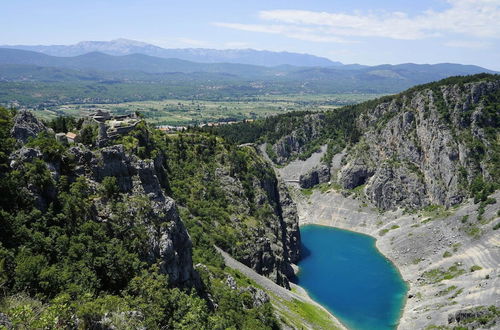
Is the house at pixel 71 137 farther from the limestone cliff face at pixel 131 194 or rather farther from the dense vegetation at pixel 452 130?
A: the dense vegetation at pixel 452 130

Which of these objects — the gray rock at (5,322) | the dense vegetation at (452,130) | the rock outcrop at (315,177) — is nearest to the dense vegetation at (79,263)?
the gray rock at (5,322)

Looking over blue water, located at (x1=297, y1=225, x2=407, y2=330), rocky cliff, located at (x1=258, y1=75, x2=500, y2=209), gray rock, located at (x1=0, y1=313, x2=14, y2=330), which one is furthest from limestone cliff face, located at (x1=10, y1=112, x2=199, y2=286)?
rocky cliff, located at (x1=258, y1=75, x2=500, y2=209)

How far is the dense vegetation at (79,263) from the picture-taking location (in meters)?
31.5

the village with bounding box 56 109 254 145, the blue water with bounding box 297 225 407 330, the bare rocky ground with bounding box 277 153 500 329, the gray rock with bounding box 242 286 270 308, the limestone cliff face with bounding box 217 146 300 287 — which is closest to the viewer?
the gray rock with bounding box 242 286 270 308

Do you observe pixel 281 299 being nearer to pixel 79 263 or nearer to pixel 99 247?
pixel 99 247

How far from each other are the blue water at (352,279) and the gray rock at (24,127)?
6147 centimetres

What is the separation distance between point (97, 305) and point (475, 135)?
131753 mm

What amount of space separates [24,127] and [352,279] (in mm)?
77934

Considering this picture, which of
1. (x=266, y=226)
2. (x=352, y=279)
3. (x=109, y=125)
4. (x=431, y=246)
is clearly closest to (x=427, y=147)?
(x=431, y=246)

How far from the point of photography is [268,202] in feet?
355

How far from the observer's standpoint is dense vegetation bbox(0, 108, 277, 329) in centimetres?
3145

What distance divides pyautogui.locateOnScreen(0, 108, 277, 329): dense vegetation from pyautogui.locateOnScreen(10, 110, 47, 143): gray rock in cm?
131

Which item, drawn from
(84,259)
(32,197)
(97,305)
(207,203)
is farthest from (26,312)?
(207,203)

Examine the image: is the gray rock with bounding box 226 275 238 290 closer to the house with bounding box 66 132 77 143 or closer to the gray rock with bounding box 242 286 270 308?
the gray rock with bounding box 242 286 270 308
